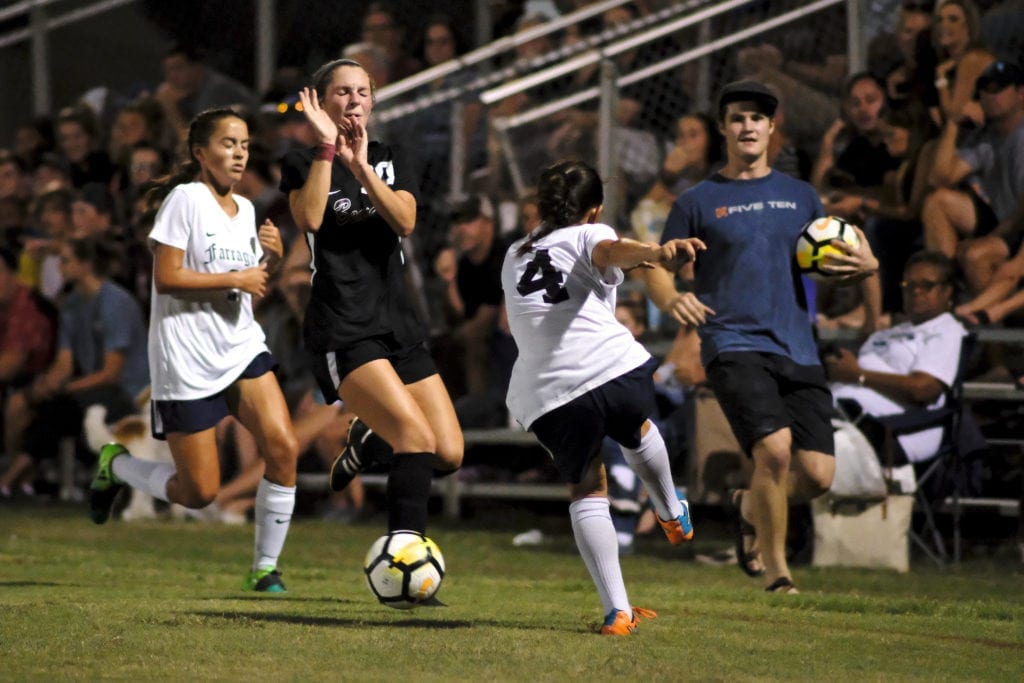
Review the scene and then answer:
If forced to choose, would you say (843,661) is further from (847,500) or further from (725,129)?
(847,500)

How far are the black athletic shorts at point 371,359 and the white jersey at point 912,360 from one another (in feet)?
13.5

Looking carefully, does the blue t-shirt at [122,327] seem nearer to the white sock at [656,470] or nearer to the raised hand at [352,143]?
the raised hand at [352,143]

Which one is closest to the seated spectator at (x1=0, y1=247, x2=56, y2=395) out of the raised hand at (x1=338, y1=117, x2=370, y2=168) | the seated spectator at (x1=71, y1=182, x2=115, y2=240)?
the seated spectator at (x1=71, y1=182, x2=115, y2=240)

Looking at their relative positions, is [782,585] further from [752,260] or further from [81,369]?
[81,369]

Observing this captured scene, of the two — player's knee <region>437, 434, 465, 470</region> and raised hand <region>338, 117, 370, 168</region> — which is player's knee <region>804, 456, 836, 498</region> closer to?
player's knee <region>437, 434, 465, 470</region>

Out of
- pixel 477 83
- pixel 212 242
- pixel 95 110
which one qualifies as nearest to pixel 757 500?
pixel 212 242

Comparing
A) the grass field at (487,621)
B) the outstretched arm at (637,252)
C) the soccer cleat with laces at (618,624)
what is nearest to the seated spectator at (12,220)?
the grass field at (487,621)

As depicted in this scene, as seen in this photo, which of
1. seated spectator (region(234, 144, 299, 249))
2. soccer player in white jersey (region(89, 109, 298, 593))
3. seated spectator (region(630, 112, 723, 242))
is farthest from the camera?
seated spectator (region(234, 144, 299, 249))

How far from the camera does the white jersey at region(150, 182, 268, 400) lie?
8.26m

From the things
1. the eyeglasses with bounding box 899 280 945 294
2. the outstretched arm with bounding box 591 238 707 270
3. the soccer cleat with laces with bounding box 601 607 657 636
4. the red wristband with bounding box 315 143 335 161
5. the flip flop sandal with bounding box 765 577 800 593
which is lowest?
the flip flop sandal with bounding box 765 577 800 593

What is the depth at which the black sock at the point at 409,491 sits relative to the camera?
691 centimetres

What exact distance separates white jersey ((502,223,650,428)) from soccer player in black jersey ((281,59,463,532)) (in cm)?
57

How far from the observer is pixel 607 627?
6.66 m

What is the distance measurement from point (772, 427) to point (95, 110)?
1230 centimetres
